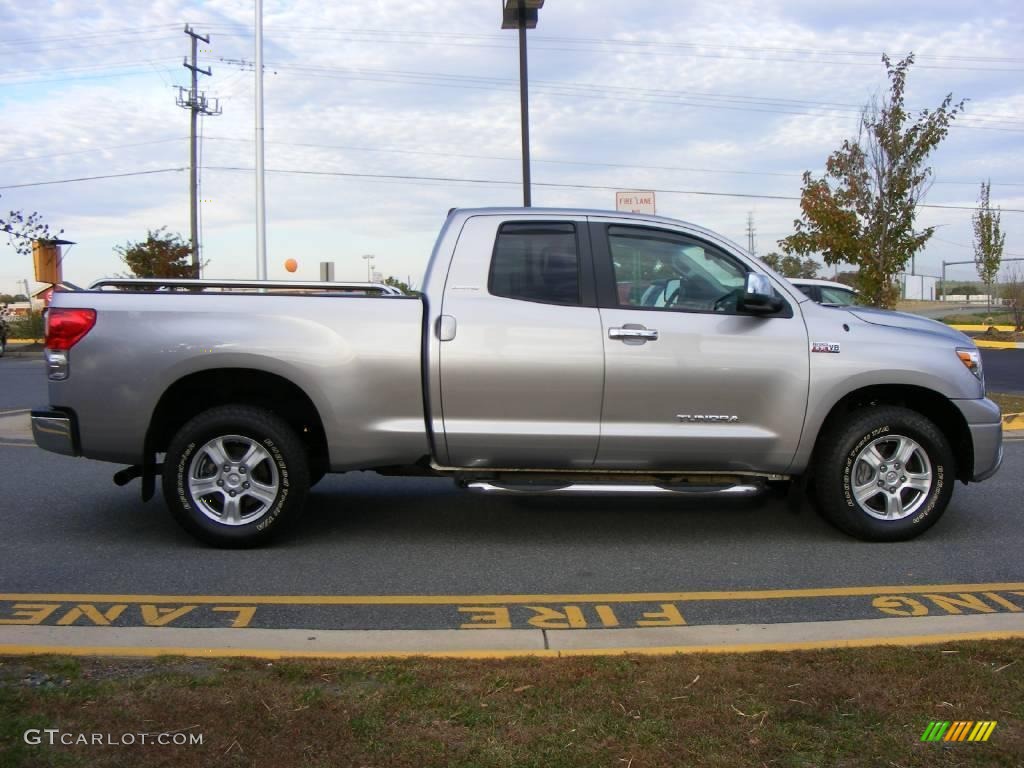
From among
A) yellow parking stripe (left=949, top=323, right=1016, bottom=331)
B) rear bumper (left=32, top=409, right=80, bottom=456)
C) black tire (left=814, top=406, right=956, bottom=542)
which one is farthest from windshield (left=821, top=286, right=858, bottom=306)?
yellow parking stripe (left=949, top=323, right=1016, bottom=331)

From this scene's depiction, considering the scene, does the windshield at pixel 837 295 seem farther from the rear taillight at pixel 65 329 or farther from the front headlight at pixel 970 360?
the rear taillight at pixel 65 329

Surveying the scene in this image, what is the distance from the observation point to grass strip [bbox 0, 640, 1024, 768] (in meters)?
3.02

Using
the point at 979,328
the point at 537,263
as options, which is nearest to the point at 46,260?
the point at 537,263

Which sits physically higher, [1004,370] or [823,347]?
[823,347]

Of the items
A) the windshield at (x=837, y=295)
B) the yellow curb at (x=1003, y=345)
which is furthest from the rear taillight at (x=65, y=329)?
the yellow curb at (x=1003, y=345)

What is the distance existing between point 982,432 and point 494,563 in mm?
2983

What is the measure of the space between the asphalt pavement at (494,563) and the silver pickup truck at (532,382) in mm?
392

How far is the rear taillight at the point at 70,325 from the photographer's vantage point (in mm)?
5453

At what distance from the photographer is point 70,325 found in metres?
5.46

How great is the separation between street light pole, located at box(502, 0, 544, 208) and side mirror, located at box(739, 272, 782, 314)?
304 inches

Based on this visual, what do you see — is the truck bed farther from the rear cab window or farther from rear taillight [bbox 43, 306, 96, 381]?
the rear cab window

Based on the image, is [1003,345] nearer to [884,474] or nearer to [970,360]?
[970,360]

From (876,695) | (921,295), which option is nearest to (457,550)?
(876,695)

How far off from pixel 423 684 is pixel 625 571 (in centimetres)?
198
